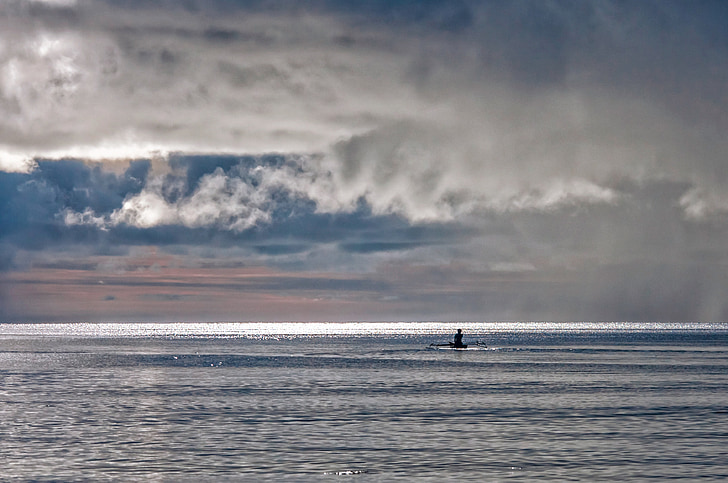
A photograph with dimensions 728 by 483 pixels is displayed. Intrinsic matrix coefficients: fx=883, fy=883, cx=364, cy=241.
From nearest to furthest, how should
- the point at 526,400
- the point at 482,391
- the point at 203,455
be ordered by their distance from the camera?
the point at 203,455
the point at 526,400
the point at 482,391

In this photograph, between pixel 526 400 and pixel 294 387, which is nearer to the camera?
pixel 526 400

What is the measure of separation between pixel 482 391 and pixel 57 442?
1424 inches

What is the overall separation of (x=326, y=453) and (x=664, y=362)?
88.6 metres

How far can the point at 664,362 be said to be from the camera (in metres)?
118

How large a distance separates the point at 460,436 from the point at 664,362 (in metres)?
81.2

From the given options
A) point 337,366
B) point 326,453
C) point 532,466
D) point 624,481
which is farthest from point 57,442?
point 337,366

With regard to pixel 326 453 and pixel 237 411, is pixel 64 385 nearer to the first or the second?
pixel 237 411

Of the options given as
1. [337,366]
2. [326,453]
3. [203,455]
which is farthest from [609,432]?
[337,366]

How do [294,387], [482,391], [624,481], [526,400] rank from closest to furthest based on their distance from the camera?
[624,481] < [526,400] < [482,391] < [294,387]

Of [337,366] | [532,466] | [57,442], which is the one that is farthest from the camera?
[337,366]

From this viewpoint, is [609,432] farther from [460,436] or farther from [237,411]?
[237,411]

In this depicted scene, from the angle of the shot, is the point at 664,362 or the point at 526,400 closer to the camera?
the point at 526,400

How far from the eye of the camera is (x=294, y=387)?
76000 millimetres

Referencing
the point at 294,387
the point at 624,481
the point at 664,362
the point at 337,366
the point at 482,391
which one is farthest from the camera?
the point at 664,362
